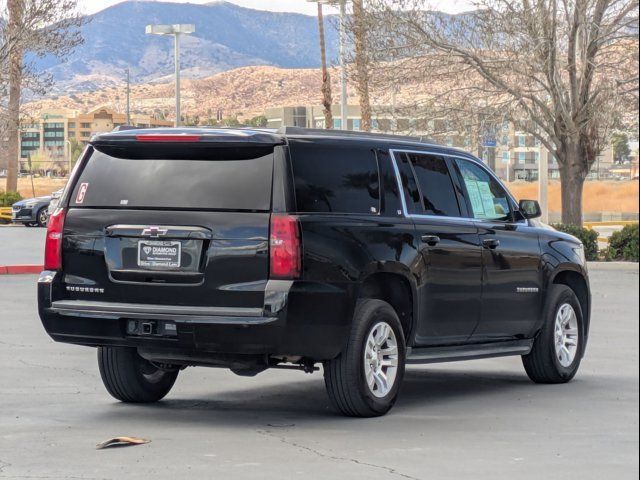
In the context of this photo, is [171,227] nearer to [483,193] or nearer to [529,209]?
[483,193]

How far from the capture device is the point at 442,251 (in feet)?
35.9

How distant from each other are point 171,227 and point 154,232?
0.13m

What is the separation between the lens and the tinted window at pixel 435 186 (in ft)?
36.4

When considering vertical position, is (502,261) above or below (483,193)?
below

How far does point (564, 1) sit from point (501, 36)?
2394 millimetres

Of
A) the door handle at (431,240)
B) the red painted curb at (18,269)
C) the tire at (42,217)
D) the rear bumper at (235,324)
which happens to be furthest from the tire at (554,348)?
the tire at (42,217)

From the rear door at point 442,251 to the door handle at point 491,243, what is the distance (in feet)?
0.34

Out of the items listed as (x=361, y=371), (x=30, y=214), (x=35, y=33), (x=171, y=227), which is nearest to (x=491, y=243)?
(x=361, y=371)

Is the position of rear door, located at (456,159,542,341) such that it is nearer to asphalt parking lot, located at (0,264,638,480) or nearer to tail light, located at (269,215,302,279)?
asphalt parking lot, located at (0,264,638,480)

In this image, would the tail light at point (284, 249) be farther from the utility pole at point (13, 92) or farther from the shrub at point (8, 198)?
the shrub at point (8, 198)

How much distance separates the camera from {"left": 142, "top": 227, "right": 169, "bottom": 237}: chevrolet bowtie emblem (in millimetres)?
9781

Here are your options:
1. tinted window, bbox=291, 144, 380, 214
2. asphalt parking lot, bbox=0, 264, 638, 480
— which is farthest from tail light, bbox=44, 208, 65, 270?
tinted window, bbox=291, 144, 380, 214

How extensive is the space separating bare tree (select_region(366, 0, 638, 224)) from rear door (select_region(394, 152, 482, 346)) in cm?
1983

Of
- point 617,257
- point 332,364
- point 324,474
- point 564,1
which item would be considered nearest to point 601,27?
point 564,1
